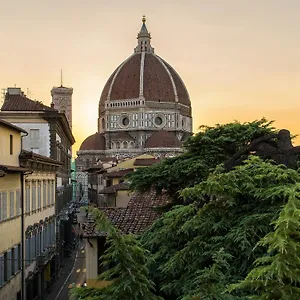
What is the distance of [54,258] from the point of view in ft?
121

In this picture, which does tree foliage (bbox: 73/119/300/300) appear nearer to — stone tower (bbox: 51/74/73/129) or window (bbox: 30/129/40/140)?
window (bbox: 30/129/40/140)

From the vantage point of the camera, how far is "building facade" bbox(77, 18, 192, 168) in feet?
506

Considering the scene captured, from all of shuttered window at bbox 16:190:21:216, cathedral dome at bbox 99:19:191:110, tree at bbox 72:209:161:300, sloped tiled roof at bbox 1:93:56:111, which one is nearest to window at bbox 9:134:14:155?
shuttered window at bbox 16:190:21:216

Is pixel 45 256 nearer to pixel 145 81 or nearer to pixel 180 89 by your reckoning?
pixel 145 81

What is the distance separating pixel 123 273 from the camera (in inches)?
353

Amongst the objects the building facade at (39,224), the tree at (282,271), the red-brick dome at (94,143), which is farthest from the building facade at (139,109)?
the tree at (282,271)

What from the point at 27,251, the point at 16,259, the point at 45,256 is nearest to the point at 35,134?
the point at 45,256

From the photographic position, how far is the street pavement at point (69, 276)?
106 ft

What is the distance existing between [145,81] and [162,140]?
85.6 feet

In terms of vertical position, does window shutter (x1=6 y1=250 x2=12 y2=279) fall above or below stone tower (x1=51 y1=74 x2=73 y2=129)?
below

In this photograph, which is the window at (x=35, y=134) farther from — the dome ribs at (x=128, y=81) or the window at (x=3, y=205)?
the dome ribs at (x=128, y=81)

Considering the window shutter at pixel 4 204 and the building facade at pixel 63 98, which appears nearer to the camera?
the window shutter at pixel 4 204

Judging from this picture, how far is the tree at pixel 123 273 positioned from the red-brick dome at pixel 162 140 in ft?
428

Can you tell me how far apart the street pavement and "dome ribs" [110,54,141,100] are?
11321 cm
